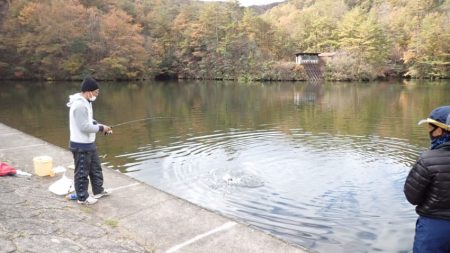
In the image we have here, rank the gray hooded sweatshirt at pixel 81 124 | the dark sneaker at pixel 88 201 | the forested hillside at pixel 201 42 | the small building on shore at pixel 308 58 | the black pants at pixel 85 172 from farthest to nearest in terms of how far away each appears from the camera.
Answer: the small building on shore at pixel 308 58 → the forested hillside at pixel 201 42 → the dark sneaker at pixel 88 201 → the black pants at pixel 85 172 → the gray hooded sweatshirt at pixel 81 124

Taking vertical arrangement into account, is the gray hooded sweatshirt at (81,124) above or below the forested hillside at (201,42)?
below

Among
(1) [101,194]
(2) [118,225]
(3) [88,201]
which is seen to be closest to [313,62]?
(1) [101,194]

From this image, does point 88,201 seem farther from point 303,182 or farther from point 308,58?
point 308,58

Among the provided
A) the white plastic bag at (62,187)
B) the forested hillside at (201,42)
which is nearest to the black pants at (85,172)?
the white plastic bag at (62,187)

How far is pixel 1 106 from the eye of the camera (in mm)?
19578

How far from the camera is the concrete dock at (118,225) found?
3.65 metres

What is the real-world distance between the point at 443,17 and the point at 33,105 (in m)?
49.1

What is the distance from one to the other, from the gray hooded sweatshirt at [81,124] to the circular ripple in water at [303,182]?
2.22 meters

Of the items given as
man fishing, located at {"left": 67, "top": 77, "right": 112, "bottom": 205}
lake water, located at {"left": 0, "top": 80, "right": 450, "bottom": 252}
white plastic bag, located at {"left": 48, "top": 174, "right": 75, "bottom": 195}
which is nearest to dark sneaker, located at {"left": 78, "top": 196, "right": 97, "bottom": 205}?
man fishing, located at {"left": 67, "top": 77, "right": 112, "bottom": 205}

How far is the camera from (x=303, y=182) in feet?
23.9

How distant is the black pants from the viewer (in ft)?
15.3

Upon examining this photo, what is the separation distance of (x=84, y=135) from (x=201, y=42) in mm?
45457

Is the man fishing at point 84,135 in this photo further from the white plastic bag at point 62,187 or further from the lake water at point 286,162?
the lake water at point 286,162

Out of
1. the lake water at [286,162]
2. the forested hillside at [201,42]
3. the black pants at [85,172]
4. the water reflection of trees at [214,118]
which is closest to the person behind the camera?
the black pants at [85,172]
